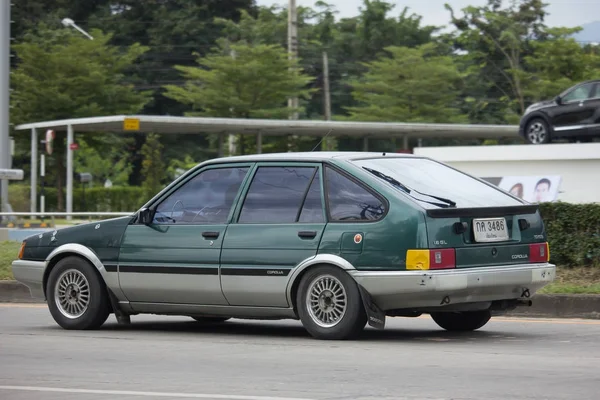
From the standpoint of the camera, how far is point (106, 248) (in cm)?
1084

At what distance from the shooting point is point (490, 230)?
976cm

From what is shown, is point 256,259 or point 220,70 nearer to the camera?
point 256,259

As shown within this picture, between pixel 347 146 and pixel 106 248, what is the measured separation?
46.4 meters

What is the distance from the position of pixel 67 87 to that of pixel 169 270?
43.0 m

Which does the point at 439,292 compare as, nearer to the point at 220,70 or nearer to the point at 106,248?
the point at 106,248

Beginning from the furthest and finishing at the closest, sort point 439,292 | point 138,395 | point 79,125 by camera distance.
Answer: point 79,125, point 439,292, point 138,395

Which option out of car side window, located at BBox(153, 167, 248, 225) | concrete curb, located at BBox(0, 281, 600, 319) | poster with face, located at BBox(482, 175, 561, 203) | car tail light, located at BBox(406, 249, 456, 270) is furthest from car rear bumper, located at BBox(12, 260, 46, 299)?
poster with face, located at BBox(482, 175, 561, 203)

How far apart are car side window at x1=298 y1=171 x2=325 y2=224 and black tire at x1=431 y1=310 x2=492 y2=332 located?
4.71ft

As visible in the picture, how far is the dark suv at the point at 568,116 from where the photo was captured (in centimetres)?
2784

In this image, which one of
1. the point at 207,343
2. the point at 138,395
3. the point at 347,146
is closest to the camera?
the point at 138,395

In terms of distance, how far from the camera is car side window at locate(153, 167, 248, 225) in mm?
10484

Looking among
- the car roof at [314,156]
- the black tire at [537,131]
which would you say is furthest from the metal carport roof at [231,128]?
the car roof at [314,156]

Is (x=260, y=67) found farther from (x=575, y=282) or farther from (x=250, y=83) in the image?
(x=575, y=282)

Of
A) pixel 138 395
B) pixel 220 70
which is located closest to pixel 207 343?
pixel 138 395
